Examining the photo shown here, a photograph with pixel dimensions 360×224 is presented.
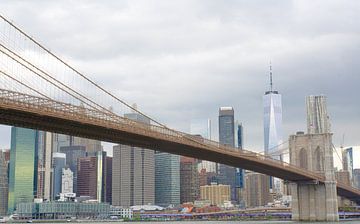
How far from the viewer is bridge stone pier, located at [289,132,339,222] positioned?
213ft

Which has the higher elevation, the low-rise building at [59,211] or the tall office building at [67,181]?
the tall office building at [67,181]

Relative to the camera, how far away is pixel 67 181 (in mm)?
190375

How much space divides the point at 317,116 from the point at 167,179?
106371mm

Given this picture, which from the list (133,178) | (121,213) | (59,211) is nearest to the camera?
(59,211)

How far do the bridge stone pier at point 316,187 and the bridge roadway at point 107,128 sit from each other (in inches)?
397

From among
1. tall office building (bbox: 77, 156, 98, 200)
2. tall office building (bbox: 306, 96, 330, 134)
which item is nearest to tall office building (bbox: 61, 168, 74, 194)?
tall office building (bbox: 77, 156, 98, 200)

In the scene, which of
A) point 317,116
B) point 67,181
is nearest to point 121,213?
point 67,181

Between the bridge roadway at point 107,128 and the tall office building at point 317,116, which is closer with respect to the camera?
the bridge roadway at point 107,128

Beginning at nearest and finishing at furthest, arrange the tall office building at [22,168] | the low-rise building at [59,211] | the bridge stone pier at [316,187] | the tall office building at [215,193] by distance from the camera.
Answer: the bridge stone pier at [316,187] < the low-rise building at [59,211] < the tall office building at [22,168] < the tall office building at [215,193]

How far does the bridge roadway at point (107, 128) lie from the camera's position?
1329 inches

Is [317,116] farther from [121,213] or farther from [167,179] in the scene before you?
[167,179]

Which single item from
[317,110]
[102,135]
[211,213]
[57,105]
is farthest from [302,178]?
[211,213]

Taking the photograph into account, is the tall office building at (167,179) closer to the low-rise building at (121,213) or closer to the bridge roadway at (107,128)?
the low-rise building at (121,213)

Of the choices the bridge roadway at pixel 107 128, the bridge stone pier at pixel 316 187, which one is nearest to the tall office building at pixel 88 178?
the bridge stone pier at pixel 316 187
